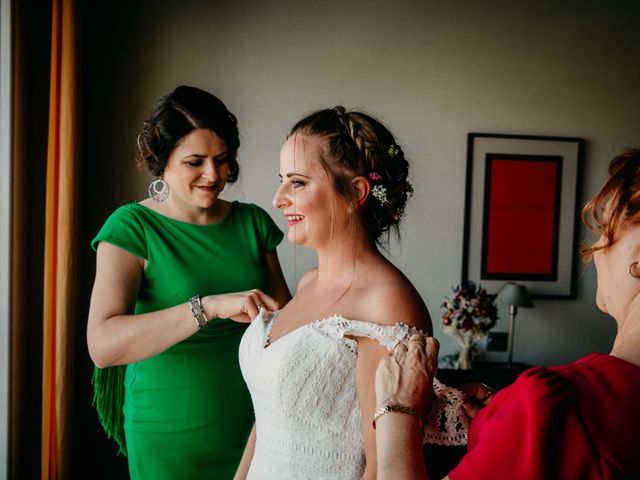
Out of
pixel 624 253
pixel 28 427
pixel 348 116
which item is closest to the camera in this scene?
pixel 624 253

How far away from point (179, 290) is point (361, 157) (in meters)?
0.76

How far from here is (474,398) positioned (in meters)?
1.21

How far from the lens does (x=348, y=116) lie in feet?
4.61

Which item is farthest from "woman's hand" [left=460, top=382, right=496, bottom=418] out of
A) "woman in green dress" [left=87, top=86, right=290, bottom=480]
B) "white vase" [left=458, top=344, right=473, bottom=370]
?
"white vase" [left=458, top=344, right=473, bottom=370]

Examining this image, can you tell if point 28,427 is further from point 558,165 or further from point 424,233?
point 558,165

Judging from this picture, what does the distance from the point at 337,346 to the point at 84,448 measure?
8.52 feet

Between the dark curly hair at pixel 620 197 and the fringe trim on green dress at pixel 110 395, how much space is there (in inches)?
64.5

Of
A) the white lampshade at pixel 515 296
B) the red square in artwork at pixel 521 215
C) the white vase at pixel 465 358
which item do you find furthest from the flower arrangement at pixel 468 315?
the red square in artwork at pixel 521 215

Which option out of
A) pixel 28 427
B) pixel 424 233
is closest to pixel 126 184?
pixel 28 427

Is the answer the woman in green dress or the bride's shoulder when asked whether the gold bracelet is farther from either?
the woman in green dress

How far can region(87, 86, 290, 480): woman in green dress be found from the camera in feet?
5.35

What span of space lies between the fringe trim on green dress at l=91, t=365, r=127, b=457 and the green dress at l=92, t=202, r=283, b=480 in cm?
12

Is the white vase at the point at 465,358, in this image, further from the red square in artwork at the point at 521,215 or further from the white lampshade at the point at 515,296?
the red square in artwork at the point at 521,215

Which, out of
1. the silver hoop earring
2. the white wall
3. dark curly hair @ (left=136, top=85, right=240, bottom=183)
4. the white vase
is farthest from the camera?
the white vase
